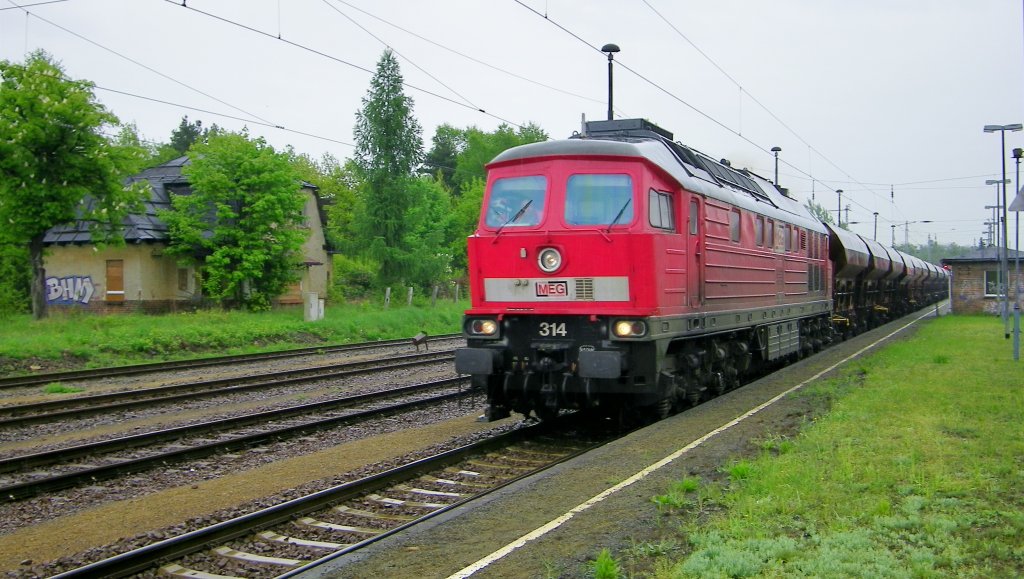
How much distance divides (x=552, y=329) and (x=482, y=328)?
3.12 feet

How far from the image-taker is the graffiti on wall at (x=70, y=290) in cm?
3488

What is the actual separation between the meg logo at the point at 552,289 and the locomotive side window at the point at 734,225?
3.94m

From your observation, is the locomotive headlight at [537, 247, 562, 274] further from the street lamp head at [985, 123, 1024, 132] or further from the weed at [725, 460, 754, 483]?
the street lamp head at [985, 123, 1024, 132]

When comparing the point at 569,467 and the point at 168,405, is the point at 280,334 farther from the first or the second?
the point at 569,467

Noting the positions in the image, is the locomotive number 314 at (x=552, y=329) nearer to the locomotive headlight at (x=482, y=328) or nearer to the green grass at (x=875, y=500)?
the locomotive headlight at (x=482, y=328)

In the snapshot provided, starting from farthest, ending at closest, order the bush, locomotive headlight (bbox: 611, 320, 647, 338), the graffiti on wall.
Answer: the bush, the graffiti on wall, locomotive headlight (bbox: 611, 320, 647, 338)

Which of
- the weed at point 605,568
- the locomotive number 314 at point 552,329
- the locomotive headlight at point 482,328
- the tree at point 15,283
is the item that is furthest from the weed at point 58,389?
the tree at point 15,283

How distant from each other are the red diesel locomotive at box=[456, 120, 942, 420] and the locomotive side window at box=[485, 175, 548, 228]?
1cm

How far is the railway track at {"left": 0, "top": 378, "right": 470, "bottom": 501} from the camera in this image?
8.64 meters

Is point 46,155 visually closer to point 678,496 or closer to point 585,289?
point 585,289

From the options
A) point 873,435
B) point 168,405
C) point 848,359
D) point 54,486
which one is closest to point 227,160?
point 168,405

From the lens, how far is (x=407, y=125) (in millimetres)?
41906

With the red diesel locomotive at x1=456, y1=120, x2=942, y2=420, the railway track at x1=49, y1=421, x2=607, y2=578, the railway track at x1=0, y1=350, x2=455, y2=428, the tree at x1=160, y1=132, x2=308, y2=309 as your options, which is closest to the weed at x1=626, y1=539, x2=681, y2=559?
the railway track at x1=49, y1=421, x2=607, y2=578

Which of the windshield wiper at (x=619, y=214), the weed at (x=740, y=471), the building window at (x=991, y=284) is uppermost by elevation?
the windshield wiper at (x=619, y=214)
